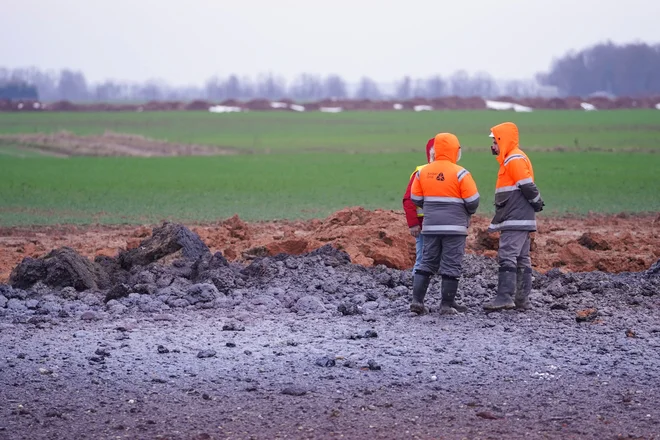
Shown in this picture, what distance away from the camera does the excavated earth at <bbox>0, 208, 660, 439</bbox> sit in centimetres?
716

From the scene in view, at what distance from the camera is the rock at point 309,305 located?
10.6 meters

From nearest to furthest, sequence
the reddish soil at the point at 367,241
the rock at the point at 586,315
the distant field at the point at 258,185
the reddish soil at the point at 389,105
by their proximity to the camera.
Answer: the rock at the point at 586,315, the reddish soil at the point at 367,241, the distant field at the point at 258,185, the reddish soil at the point at 389,105

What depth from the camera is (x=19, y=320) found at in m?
10.2

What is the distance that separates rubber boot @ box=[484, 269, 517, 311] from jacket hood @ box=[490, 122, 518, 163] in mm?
1261

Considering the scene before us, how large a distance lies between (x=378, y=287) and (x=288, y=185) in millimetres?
17816

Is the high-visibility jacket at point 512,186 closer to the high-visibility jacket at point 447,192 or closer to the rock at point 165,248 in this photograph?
the high-visibility jacket at point 447,192

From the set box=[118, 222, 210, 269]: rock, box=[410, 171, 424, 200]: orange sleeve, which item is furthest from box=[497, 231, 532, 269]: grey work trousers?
box=[118, 222, 210, 269]: rock

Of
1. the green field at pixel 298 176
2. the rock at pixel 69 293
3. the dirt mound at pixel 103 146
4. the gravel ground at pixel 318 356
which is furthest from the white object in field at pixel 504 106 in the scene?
the rock at pixel 69 293

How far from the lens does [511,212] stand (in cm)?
1041

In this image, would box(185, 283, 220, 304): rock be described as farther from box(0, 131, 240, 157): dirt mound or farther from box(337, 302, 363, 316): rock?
box(0, 131, 240, 157): dirt mound

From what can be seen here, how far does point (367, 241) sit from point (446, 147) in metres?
3.61

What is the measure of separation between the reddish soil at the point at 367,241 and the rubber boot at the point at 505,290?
2.70m

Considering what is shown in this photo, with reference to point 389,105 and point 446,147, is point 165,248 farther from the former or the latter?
point 389,105

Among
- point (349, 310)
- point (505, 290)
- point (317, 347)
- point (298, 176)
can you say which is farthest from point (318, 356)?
point (298, 176)
